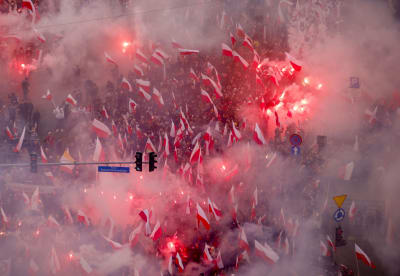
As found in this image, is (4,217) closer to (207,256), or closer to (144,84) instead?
(144,84)

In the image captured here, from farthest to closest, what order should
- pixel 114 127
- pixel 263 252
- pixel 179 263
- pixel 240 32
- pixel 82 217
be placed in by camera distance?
pixel 114 127 → pixel 240 32 → pixel 82 217 → pixel 179 263 → pixel 263 252

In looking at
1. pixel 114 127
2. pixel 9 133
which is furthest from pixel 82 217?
pixel 9 133

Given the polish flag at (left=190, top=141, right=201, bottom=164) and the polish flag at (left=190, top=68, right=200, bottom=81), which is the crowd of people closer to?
the polish flag at (left=190, top=68, right=200, bottom=81)

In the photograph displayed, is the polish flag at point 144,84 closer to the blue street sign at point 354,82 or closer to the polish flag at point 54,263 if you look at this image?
the polish flag at point 54,263

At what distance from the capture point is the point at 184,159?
1431cm

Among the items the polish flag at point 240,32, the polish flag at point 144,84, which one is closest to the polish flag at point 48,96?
the polish flag at point 144,84

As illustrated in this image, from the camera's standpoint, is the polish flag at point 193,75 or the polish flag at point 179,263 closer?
the polish flag at point 179,263

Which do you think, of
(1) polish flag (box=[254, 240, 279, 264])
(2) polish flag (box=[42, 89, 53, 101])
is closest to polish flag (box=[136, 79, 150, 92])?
(2) polish flag (box=[42, 89, 53, 101])

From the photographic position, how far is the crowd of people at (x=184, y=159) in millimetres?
12609

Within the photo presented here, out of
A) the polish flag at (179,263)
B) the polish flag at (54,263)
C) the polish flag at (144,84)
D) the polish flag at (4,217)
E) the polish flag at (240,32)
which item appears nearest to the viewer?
the polish flag at (179,263)

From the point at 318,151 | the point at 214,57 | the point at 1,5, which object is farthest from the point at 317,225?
the point at 1,5

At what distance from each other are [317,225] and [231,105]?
6901 millimetres

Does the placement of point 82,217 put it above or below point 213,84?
below

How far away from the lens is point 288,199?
44.8 feet
